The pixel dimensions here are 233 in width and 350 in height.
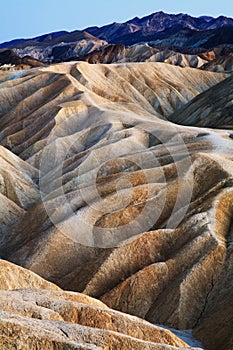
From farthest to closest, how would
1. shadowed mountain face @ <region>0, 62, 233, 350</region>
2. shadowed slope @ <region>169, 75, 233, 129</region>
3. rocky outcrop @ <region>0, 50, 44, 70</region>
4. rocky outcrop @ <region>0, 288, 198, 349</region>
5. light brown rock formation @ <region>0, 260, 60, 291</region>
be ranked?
rocky outcrop @ <region>0, 50, 44, 70</region> → shadowed slope @ <region>169, 75, 233, 129</region> → shadowed mountain face @ <region>0, 62, 233, 350</region> → light brown rock formation @ <region>0, 260, 60, 291</region> → rocky outcrop @ <region>0, 288, 198, 349</region>

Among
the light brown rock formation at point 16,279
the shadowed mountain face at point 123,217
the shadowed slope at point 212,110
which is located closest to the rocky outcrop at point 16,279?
the light brown rock formation at point 16,279

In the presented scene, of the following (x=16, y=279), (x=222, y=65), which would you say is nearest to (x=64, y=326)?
(x=16, y=279)

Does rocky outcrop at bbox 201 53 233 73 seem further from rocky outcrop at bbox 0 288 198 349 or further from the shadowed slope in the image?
rocky outcrop at bbox 0 288 198 349

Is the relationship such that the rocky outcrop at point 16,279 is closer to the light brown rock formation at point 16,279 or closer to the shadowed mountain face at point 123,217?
the light brown rock formation at point 16,279

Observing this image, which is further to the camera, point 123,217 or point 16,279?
point 123,217

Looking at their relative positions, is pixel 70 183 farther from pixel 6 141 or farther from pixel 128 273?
pixel 6 141

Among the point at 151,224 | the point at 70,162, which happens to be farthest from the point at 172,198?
the point at 70,162

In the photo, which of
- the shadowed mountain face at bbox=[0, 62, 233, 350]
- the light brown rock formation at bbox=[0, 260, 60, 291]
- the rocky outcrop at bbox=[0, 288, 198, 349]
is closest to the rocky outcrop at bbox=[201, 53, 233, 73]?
the shadowed mountain face at bbox=[0, 62, 233, 350]

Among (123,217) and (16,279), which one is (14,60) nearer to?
(123,217)
